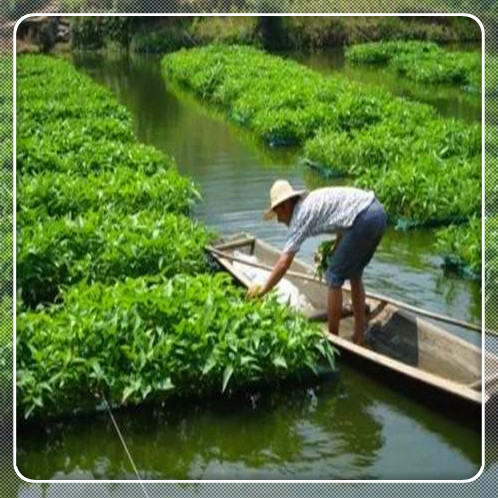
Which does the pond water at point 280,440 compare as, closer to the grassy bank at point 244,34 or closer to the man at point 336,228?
the man at point 336,228

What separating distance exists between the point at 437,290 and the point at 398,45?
11410mm

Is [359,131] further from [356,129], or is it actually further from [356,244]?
[356,244]

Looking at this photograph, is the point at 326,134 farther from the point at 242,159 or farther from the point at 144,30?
the point at 144,30

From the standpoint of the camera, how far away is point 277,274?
5.39 metres

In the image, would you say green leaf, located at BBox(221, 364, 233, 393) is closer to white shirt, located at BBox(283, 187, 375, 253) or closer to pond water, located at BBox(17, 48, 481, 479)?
pond water, located at BBox(17, 48, 481, 479)

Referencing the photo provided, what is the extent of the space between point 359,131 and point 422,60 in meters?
6.84

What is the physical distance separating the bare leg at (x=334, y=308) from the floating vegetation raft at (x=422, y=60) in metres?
11.0

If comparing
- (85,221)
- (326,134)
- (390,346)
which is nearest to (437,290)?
(390,346)

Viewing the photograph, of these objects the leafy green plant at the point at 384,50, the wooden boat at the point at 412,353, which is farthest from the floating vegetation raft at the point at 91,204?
the leafy green plant at the point at 384,50

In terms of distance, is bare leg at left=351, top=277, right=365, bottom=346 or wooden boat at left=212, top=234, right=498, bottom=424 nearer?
wooden boat at left=212, top=234, right=498, bottom=424

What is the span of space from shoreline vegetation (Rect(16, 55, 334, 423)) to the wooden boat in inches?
11.4

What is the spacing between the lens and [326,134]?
37.6 feet

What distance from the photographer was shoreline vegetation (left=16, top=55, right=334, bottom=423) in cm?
503

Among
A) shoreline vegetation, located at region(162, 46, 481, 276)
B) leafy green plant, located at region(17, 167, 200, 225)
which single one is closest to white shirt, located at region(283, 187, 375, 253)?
shoreline vegetation, located at region(162, 46, 481, 276)
